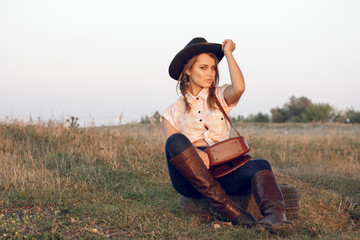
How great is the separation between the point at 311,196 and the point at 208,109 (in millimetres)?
2013

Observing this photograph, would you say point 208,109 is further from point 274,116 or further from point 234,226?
point 274,116

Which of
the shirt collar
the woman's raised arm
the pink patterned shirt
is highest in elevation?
the woman's raised arm

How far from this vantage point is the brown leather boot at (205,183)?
3404 millimetres

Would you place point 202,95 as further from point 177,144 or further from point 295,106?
point 295,106

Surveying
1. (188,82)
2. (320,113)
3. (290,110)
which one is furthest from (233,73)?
(290,110)

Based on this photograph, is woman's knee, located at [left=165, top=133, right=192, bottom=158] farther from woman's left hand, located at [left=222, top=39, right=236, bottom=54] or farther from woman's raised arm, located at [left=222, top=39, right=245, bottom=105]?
A: woman's left hand, located at [left=222, top=39, right=236, bottom=54]

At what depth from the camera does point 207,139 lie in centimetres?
383

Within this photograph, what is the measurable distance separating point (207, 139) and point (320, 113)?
16731 mm

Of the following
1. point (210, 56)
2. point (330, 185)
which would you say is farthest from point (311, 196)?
point (210, 56)

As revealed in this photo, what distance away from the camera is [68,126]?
25.5 feet

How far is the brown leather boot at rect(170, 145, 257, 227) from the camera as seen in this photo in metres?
3.40

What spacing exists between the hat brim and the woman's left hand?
12 centimetres

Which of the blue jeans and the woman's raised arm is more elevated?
the woman's raised arm

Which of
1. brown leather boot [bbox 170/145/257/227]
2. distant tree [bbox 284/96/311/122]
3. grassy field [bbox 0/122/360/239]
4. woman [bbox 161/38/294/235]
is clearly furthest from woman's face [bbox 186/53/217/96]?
distant tree [bbox 284/96/311/122]
